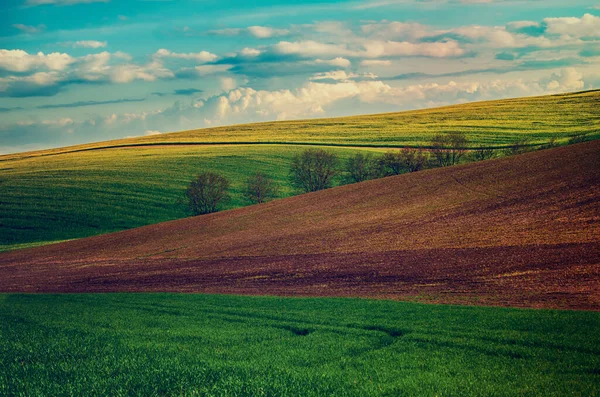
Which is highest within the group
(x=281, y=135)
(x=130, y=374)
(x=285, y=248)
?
(x=281, y=135)

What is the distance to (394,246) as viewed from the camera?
33406 mm

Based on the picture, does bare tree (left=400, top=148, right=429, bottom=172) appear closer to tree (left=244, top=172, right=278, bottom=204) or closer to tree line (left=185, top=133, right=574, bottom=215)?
tree line (left=185, top=133, right=574, bottom=215)

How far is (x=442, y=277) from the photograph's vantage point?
25109mm

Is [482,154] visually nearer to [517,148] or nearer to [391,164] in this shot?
[517,148]

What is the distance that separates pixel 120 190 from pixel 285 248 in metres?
45.0

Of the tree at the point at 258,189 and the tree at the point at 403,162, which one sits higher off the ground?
the tree at the point at 403,162

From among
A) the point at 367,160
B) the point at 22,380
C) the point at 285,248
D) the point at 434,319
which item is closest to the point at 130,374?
the point at 22,380

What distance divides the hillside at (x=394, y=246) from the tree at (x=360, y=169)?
17535mm

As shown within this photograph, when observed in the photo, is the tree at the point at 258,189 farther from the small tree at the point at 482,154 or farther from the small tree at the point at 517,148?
the small tree at the point at 517,148

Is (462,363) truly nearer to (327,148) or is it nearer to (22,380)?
(22,380)

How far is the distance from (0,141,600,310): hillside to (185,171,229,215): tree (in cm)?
1140

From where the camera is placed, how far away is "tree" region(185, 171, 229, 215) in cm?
6812

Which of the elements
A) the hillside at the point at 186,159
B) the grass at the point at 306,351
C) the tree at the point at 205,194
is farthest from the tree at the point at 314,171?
the grass at the point at 306,351

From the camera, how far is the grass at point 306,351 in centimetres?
1062
